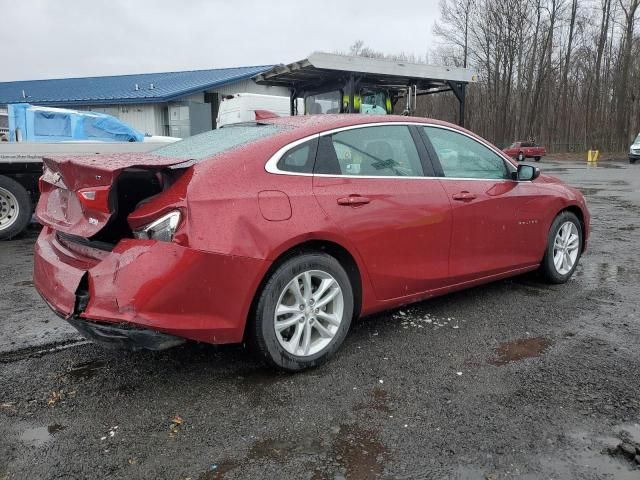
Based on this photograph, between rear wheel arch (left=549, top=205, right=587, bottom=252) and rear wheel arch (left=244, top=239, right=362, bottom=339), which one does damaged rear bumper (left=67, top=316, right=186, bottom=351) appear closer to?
Answer: rear wheel arch (left=244, top=239, right=362, bottom=339)

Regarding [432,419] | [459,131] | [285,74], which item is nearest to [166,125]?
[285,74]

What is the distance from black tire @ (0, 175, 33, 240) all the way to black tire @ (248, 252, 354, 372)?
5940mm

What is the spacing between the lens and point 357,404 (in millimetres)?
2939

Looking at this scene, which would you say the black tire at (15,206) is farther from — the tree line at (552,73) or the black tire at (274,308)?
the tree line at (552,73)

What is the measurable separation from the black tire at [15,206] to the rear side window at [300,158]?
19.2 ft

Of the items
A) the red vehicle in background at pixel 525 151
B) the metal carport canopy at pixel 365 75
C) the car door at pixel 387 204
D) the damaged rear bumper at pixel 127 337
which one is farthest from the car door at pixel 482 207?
the red vehicle in background at pixel 525 151

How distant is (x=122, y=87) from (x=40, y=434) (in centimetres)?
3121

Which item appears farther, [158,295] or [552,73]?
[552,73]

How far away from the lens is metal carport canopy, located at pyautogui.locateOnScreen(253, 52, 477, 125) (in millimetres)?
8422

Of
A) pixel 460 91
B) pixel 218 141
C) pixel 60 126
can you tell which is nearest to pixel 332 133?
pixel 218 141

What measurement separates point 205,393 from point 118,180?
1.29 meters

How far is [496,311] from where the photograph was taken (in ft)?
14.6

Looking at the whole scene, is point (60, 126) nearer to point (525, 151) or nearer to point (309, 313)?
point (309, 313)

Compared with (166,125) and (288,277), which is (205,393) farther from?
(166,125)
